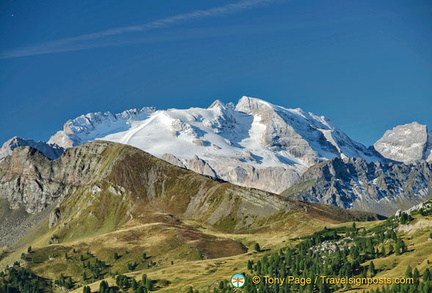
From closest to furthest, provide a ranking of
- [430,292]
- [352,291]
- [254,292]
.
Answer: [430,292], [352,291], [254,292]

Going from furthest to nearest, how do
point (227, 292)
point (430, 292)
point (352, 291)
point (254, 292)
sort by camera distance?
point (227, 292) → point (254, 292) → point (352, 291) → point (430, 292)

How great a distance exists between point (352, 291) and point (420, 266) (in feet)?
76.6

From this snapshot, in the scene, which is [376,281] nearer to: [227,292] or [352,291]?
[352,291]

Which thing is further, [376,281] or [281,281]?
[281,281]

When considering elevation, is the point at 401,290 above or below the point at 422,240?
below

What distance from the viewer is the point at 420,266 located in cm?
17062

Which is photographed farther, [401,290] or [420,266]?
[420,266]

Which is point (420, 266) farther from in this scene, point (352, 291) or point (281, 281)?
point (281, 281)

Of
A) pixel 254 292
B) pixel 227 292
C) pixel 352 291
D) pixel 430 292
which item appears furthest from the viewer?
pixel 227 292

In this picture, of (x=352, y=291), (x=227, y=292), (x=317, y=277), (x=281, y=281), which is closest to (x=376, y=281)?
(x=352, y=291)

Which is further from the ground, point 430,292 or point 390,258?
point 390,258

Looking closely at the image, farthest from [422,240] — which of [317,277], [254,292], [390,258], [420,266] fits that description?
[254,292]

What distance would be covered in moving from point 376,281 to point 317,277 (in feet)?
71.7

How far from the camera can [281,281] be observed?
193000 millimetres
